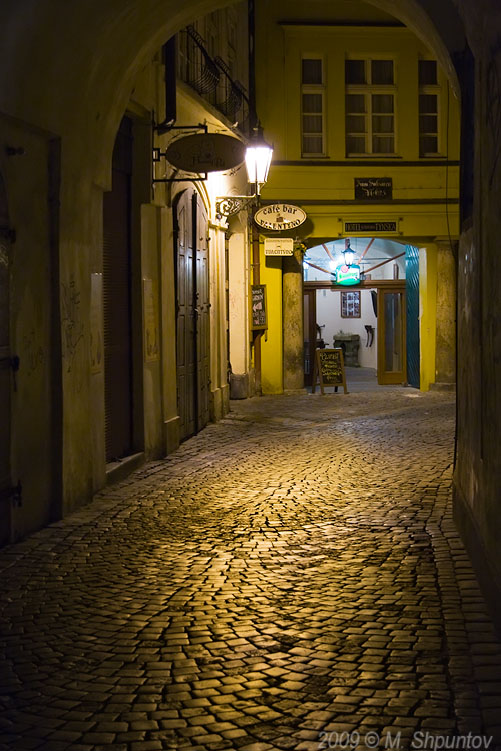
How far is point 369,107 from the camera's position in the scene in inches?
812

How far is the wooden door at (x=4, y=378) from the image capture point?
6875 millimetres

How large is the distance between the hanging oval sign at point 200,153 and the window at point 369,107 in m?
10.1

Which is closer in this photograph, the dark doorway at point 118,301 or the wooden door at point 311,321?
the dark doorway at point 118,301

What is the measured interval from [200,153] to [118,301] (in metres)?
2.00

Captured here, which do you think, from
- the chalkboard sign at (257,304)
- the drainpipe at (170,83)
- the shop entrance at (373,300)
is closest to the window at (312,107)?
the shop entrance at (373,300)

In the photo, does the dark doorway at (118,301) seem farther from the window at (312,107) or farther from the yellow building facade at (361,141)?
the window at (312,107)

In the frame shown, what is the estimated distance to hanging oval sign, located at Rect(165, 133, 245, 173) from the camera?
10812 mm

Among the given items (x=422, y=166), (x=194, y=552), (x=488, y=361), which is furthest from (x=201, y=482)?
(x=422, y=166)

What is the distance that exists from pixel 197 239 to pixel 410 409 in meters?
5.41

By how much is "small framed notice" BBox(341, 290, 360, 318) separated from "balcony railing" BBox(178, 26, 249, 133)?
16.4m

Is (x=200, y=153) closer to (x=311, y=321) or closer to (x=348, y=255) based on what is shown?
(x=311, y=321)

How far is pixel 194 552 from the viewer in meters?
6.80

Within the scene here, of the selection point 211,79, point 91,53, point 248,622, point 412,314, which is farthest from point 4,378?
point 412,314

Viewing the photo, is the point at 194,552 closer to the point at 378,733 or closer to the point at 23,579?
the point at 23,579
